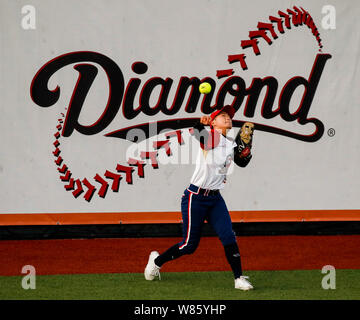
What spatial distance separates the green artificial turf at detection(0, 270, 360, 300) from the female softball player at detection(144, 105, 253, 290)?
0.32m

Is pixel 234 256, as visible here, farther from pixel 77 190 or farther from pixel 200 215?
pixel 77 190

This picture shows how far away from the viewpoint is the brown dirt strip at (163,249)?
24.7 feet

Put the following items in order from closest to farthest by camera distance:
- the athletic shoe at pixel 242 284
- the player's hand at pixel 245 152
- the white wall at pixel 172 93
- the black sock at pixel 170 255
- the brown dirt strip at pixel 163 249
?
the athletic shoe at pixel 242 284 → the player's hand at pixel 245 152 → the black sock at pixel 170 255 → the brown dirt strip at pixel 163 249 → the white wall at pixel 172 93

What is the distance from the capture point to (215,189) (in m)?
6.23

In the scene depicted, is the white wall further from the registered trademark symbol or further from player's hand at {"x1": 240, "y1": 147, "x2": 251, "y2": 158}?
player's hand at {"x1": 240, "y1": 147, "x2": 251, "y2": 158}

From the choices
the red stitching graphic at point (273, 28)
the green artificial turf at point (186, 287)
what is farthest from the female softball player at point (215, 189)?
the red stitching graphic at point (273, 28)

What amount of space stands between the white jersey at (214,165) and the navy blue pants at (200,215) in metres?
0.11

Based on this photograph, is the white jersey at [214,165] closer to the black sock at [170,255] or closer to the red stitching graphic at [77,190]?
the black sock at [170,255]

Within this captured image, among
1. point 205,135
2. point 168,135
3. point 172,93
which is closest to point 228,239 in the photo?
point 205,135

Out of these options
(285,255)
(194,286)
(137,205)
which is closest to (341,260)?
(285,255)

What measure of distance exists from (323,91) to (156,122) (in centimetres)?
264

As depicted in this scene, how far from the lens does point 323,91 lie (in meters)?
9.58

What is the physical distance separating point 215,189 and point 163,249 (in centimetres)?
276

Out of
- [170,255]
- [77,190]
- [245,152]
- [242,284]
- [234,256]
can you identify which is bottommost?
[242,284]
